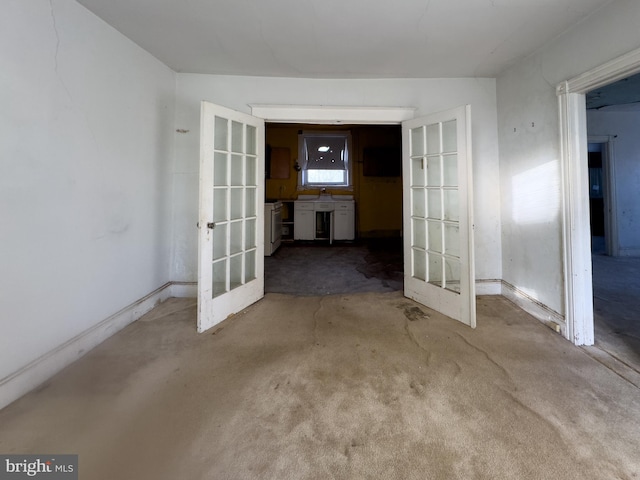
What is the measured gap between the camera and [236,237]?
2.53 meters

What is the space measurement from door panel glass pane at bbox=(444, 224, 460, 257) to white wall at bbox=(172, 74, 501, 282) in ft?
1.99

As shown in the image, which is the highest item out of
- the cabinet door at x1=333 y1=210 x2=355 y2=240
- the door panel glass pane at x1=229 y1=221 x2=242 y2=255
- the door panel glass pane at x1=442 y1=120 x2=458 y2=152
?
the door panel glass pane at x1=442 y1=120 x2=458 y2=152

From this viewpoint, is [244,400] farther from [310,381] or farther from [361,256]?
[361,256]

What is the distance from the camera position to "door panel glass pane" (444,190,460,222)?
2.40 meters

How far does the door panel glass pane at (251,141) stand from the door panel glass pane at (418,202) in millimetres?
1596

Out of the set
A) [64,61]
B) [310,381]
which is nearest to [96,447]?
[310,381]

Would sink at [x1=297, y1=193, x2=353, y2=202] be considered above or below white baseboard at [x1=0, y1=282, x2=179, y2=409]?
above

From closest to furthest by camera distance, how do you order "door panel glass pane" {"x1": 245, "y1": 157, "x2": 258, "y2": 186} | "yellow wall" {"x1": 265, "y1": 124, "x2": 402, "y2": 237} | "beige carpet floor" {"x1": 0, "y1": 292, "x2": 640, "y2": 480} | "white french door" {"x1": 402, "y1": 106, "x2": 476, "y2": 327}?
"beige carpet floor" {"x1": 0, "y1": 292, "x2": 640, "y2": 480} → "white french door" {"x1": 402, "y1": 106, "x2": 476, "y2": 327} → "door panel glass pane" {"x1": 245, "y1": 157, "x2": 258, "y2": 186} → "yellow wall" {"x1": 265, "y1": 124, "x2": 402, "y2": 237}

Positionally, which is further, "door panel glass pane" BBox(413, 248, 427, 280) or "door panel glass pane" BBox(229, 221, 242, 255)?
"door panel glass pane" BBox(413, 248, 427, 280)

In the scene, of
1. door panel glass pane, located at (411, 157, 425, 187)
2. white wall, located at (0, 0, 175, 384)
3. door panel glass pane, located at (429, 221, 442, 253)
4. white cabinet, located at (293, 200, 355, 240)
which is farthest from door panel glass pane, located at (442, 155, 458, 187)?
white cabinet, located at (293, 200, 355, 240)

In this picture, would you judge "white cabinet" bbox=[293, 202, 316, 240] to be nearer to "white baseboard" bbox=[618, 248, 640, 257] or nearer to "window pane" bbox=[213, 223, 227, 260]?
"window pane" bbox=[213, 223, 227, 260]

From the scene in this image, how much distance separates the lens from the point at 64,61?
1636mm

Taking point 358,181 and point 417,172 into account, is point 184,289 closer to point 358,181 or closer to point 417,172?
point 417,172

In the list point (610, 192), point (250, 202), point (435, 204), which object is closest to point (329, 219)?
point (250, 202)
